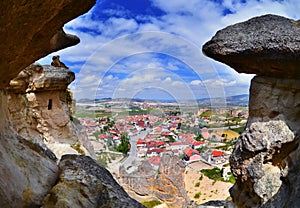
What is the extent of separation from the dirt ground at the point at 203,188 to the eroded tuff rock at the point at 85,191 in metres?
8.05

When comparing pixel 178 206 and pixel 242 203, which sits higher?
pixel 242 203

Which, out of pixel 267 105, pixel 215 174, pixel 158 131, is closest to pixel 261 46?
pixel 267 105

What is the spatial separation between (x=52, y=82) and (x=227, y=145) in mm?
10800

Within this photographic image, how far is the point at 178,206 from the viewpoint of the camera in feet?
28.5

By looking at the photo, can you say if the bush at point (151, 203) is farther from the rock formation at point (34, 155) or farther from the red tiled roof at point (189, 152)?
the rock formation at point (34, 155)

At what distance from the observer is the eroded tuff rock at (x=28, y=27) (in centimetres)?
138

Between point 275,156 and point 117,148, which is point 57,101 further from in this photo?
point 275,156

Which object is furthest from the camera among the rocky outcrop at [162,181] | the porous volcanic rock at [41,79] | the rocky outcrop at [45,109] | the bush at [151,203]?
the rocky outcrop at [162,181]

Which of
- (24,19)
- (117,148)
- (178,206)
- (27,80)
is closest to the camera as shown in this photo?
(24,19)

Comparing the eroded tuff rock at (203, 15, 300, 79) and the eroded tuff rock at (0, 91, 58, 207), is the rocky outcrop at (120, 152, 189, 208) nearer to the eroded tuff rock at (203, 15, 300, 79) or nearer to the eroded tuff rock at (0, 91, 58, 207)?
the eroded tuff rock at (203, 15, 300, 79)

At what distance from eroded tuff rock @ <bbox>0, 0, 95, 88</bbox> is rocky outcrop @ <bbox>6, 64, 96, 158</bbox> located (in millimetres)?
4587

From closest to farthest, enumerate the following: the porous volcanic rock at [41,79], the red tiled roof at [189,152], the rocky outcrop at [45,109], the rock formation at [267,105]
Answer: the rock formation at [267,105] → the porous volcanic rock at [41,79] → the rocky outcrop at [45,109] → the red tiled roof at [189,152]

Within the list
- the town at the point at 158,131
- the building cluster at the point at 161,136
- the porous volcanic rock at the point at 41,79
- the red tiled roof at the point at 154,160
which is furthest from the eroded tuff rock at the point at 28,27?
the building cluster at the point at 161,136

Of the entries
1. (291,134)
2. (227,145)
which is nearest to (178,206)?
(291,134)
